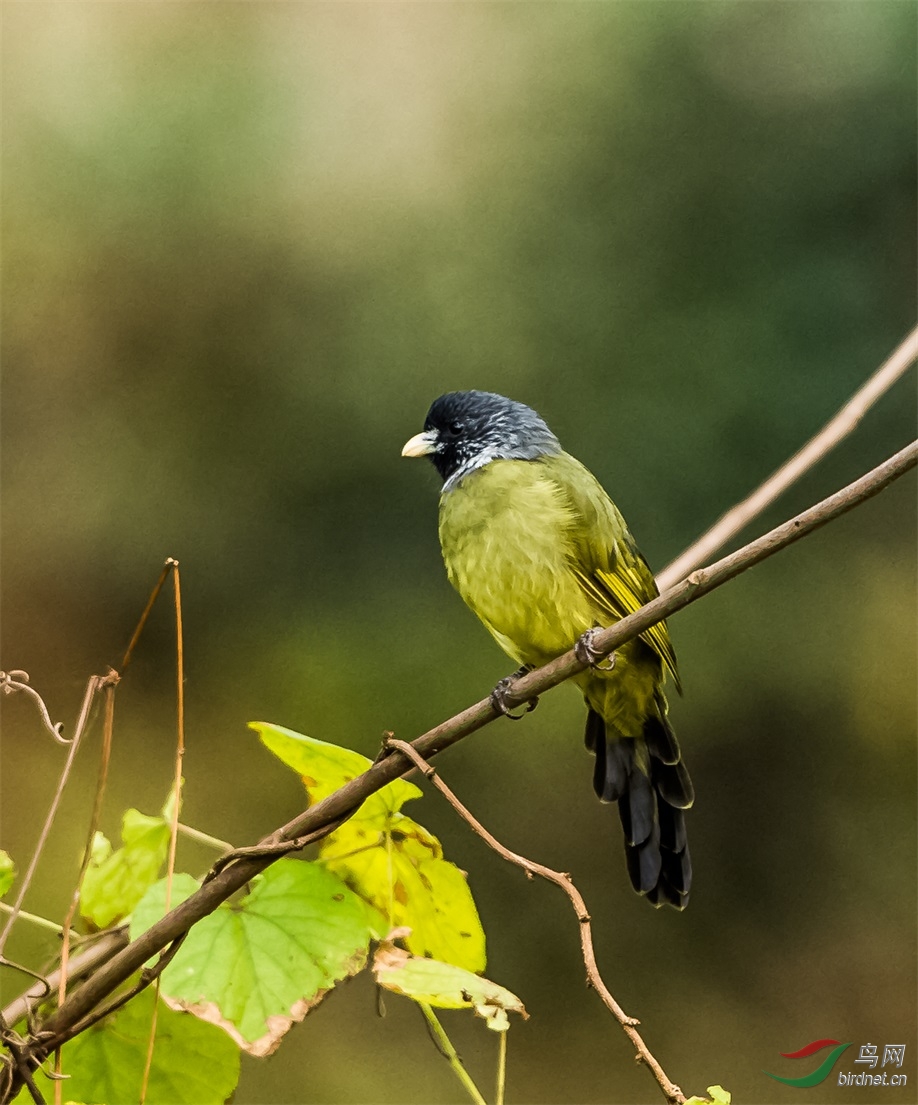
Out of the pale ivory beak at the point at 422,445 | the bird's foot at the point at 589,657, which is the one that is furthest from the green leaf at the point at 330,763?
the pale ivory beak at the point at 422,445

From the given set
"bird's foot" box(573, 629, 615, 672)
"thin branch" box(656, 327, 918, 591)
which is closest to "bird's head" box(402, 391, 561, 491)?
"bird's foot" box(573, 629, 615, 672)

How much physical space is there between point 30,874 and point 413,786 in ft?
1.28

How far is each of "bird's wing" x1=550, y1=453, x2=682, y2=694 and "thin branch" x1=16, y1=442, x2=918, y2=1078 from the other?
104 cm

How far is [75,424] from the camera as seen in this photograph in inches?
151

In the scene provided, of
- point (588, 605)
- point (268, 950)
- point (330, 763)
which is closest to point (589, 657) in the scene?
point (330, 763)

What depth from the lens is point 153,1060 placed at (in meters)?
1.30

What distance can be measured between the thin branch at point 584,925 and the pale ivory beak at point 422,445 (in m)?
1.50

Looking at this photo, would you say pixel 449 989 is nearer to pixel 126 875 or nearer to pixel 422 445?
pixel 126 875

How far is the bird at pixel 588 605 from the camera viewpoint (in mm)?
2170

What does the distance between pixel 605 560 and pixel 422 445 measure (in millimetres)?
555

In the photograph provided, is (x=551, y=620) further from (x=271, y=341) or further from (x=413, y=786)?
(x=271, y=341)

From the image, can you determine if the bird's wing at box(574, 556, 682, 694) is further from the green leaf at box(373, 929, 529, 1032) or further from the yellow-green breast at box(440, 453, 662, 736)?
the green leaf at box(373, 929, 529, 1032)

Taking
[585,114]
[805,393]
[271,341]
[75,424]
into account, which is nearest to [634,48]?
[585,114]

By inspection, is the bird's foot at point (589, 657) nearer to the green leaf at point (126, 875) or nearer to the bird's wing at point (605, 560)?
the bird's wing at point (605, 560)
